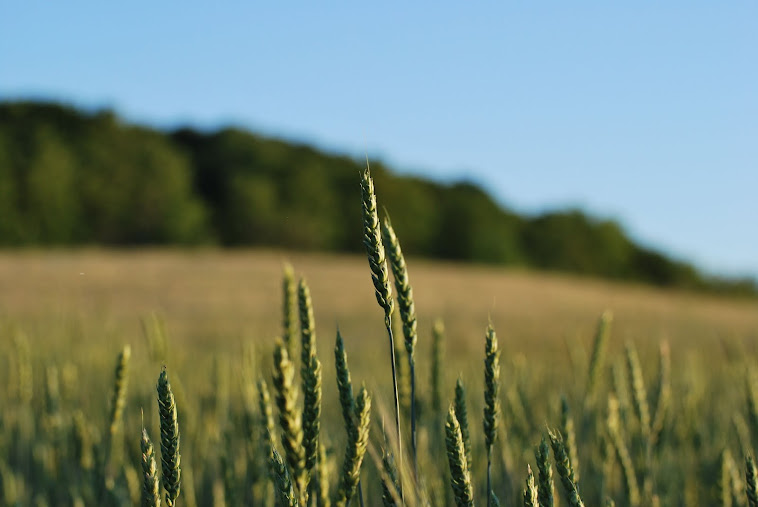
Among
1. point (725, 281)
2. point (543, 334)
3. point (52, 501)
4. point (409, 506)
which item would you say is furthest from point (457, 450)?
point (725, 281)

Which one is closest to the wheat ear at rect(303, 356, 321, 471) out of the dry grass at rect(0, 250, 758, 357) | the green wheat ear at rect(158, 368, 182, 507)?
the green wheat ear at rect(158, 368, 182, 507)

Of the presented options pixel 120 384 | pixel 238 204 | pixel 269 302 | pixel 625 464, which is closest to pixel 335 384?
pixel 625 464

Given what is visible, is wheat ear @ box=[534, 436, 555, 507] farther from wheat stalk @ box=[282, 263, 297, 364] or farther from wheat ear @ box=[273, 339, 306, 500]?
wheat stalk @ box=[282, 263, 297, 364]

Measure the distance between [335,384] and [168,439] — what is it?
10.4ft

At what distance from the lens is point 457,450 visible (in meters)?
0.72

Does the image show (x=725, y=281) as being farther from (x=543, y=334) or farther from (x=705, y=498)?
(x=705, y=498)

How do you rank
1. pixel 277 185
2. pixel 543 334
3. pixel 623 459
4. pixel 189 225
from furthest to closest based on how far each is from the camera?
pixel 277 185, pixel 189 225, pixel 543 334, pixel 623 459

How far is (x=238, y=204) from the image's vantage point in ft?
102

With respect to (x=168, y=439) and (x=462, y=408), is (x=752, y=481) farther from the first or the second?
(x=168, y=439)

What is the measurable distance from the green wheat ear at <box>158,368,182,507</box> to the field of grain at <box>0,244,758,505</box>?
19 centimetres

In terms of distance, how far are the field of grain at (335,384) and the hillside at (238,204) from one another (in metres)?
14.4

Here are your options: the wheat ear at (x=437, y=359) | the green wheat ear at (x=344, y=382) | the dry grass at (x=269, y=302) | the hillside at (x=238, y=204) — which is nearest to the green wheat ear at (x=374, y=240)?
the green wheat ear at (x=344, y=382)

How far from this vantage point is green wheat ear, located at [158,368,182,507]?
70 cm

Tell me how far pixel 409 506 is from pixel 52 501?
5.52ft
